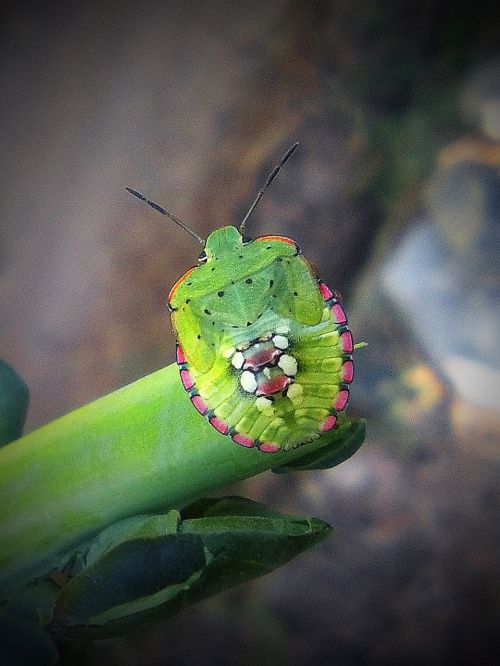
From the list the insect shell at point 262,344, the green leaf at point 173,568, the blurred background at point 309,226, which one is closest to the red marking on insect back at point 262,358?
the insect shell at point 262,344

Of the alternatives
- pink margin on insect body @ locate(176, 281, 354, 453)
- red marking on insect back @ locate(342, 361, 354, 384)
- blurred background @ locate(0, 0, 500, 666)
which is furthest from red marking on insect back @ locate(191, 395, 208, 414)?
blurred background @ locate(0, 0, 500, 666)

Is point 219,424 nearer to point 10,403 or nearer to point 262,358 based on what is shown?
point 262,358

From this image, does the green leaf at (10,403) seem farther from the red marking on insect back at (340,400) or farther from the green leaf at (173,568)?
the red marking on insect back at (340,400)

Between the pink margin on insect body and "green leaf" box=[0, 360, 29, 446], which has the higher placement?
"green leaf" box=[0, 360, 29, 446]

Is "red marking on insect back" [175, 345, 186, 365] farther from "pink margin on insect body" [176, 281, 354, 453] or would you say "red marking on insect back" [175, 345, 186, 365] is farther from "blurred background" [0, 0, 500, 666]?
"blurred background" [0, 0, 500, 666]

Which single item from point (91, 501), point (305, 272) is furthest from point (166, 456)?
point (305, 272)

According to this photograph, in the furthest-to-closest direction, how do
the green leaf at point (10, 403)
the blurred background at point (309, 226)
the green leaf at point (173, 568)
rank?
the blurred background at point (309, 226)
the green leaf at point (10, 403)
the green leaf at point (173, 568)
